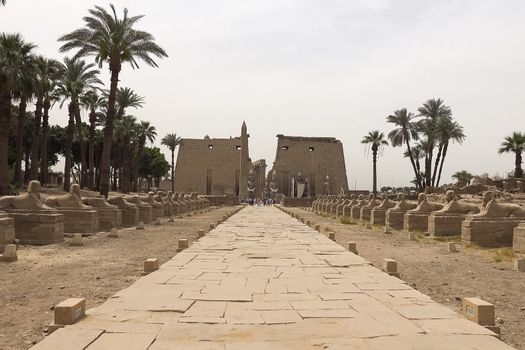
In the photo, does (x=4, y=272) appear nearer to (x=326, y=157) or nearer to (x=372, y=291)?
(x=372, y=291)

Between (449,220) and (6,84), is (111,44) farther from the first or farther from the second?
(449,220)

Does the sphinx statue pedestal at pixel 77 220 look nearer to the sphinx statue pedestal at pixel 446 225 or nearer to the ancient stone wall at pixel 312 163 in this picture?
the sphinx statue pedestal at pixel 446 225

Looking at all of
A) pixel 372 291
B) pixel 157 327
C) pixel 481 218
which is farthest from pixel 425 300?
pixel 481 218

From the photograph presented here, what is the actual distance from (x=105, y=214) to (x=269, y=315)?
13150 mm

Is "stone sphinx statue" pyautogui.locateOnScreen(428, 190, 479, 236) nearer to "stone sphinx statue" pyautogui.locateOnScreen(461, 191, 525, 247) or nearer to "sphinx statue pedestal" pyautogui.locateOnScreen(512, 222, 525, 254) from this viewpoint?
"stone sphinx statue" pyautogui.locateOnScreen(461, 191, 525, 247)

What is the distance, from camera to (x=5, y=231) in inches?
420

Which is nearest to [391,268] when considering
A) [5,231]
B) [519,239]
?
[519,239]

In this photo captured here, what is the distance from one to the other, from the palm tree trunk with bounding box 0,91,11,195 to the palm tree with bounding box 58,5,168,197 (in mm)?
3421

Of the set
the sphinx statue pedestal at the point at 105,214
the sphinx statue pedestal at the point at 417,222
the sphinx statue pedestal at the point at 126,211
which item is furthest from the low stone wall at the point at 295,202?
the sphinx statue pedestal at the point at 105,214

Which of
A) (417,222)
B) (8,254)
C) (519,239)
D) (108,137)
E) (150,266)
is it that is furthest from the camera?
(108,137)

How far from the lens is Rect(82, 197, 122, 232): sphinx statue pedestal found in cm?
1719

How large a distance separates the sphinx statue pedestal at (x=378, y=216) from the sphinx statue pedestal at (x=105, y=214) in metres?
11.1

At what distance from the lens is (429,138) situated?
45875 mm

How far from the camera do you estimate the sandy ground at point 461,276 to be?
244 inches
